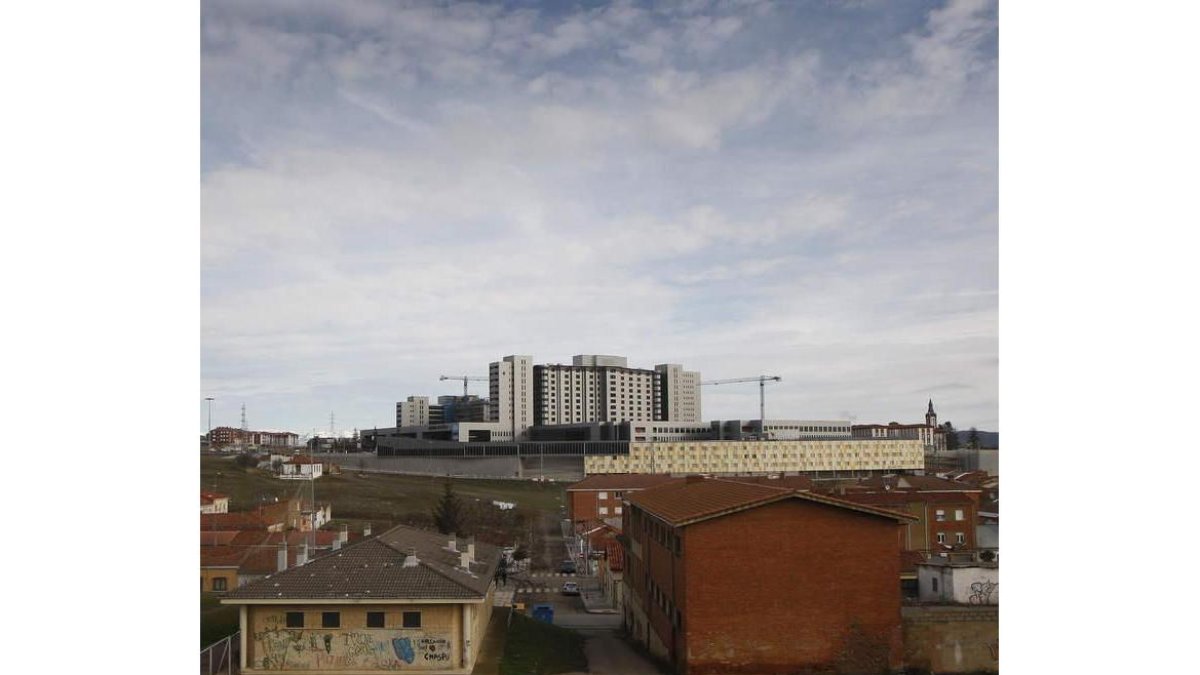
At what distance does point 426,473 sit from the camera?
2764 cm

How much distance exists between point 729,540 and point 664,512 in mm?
951

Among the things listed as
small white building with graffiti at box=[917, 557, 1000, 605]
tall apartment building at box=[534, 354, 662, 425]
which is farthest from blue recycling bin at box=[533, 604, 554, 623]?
tall apartment building at box=[534, 354, 662, 425]

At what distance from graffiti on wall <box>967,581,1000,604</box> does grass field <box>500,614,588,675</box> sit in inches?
133

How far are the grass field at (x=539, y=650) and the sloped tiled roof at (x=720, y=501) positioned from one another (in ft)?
4.87

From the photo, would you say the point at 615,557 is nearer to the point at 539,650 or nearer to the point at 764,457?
the point at 539,650

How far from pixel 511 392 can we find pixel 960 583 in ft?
85.2

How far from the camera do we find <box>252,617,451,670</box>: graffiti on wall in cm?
685

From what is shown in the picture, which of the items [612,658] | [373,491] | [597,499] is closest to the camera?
[612,658]

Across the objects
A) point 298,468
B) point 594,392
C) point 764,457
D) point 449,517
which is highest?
point 594,392

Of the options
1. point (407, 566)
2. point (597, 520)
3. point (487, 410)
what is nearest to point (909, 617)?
point (407, 566)

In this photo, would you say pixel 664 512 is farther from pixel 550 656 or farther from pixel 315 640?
pixel 315 640

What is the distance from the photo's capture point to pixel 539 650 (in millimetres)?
8086

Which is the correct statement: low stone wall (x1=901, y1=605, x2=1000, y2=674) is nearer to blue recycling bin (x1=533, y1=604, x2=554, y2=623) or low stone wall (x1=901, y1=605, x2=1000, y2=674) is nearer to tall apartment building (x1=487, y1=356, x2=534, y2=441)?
blue recycling bin (x1=533, y1=604, x2=554, y2=623)

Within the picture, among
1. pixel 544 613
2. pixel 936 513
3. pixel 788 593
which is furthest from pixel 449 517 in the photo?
pixel 788 593
